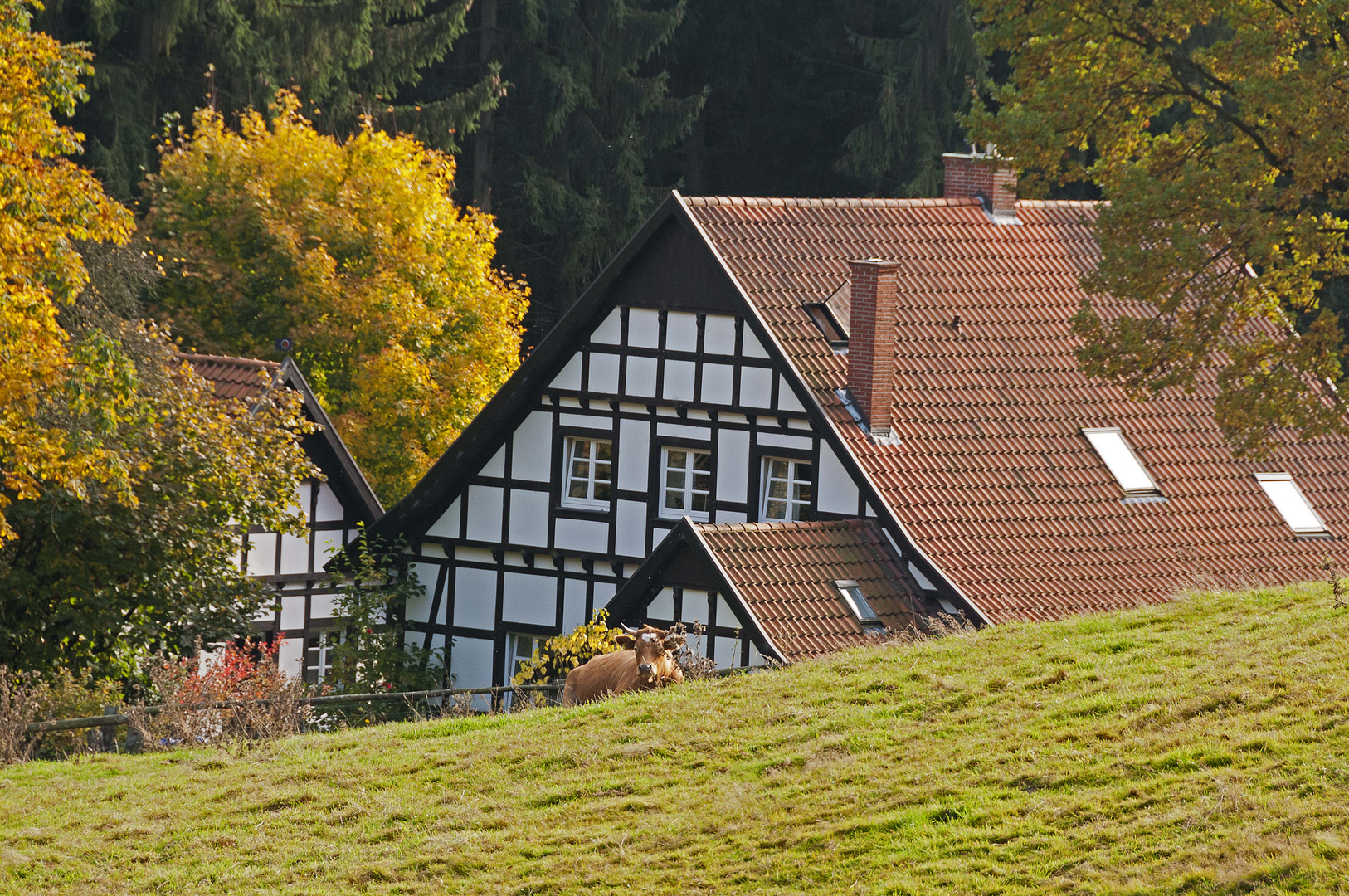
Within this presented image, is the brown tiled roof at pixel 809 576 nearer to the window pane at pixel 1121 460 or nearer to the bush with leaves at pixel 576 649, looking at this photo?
the bush with leaves at pixel 576 649

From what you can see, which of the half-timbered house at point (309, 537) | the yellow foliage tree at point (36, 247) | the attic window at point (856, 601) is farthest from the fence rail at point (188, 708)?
the half-timbered house at point (309, 537)

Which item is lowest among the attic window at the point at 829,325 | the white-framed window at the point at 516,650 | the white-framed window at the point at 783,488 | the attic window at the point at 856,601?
the white-framed window at the point at 516,650

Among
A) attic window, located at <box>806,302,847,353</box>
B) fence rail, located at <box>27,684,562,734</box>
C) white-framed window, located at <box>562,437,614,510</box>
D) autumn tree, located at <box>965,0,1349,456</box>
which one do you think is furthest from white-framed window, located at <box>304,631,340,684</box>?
autumn tree, located at <box>965,0,1349,456</box>

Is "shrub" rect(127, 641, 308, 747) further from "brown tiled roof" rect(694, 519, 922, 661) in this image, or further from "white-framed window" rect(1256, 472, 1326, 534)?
"white-framed window" rect(1256, 472, 1326, 534)

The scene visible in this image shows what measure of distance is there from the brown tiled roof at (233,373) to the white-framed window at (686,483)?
566 centimetres

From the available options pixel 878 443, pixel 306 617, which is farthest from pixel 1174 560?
pixel 306 617

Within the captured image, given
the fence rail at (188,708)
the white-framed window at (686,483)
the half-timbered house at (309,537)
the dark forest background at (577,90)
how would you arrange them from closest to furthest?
the fence rail at (188,708), the white-framed window at (686,483), the half-timbered house at (309,537), the dark forest background at (577,90)

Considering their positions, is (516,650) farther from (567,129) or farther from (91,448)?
(567,129)

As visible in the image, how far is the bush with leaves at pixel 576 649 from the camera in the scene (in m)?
20.1

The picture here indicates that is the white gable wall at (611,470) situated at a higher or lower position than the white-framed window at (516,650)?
higher

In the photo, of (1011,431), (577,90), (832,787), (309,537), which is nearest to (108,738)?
(832,787)

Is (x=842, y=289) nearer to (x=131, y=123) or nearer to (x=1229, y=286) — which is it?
(x=1229, y=286)

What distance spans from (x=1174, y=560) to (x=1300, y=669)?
1353 centimetres

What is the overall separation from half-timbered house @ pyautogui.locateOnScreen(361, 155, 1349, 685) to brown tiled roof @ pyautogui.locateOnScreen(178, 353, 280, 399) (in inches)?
109
